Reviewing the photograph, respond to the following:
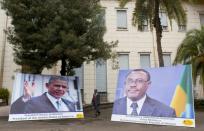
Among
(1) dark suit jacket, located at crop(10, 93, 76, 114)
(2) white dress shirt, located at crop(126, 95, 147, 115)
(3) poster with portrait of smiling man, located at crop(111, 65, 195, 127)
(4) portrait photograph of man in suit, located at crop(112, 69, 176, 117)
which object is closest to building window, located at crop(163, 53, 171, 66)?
(1) dark suit jacket, located at crop(10, 93, 76, 114)

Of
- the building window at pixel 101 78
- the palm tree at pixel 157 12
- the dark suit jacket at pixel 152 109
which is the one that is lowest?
the dark suit jacket at pixel 152 109

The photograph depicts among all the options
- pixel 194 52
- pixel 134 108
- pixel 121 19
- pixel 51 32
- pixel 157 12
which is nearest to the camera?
pixel 134 108

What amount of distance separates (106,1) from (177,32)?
7.32m

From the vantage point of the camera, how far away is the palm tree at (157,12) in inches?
803

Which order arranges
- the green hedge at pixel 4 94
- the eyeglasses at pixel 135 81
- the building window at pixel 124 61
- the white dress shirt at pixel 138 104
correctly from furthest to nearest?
1. the building window at pixel 124 61
2. the green hedge at pixel 4 94
3. the eyeglasses at pixel 135 81
4. the white dress shirt at pixel 138 104

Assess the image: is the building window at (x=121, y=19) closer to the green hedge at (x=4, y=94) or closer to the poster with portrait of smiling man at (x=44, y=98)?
the green hedge at (x=4, y=94)

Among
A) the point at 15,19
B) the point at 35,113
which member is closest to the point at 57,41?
the point at 15,19

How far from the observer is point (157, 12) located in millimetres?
20328

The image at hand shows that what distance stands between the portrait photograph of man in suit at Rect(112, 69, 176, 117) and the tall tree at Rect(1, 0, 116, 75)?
4.04 m

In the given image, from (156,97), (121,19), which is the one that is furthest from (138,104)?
(121,19)

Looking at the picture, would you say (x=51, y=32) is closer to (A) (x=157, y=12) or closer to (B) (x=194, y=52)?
(A) (x=157, y=12)

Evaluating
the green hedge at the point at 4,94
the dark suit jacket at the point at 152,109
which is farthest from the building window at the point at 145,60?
the dark suit jacket at the point at 152,109

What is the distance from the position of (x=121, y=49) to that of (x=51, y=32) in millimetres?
12668

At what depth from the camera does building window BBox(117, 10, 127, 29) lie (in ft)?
97.3
